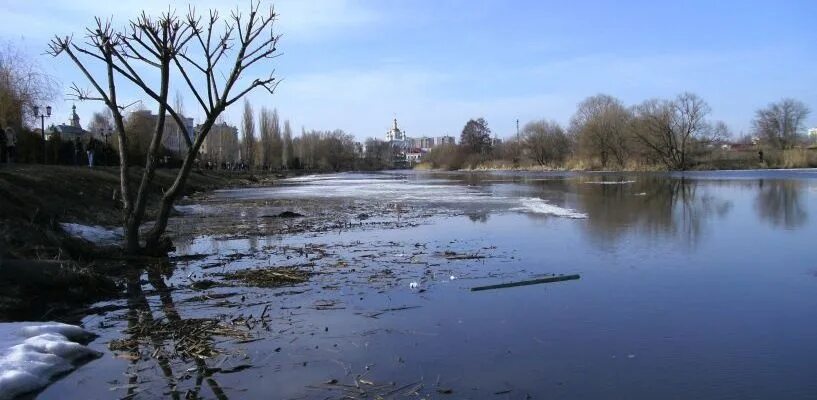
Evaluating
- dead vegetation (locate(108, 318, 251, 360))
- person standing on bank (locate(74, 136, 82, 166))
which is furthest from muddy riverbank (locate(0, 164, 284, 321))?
person standing on bank (locate(74, 136, 82, 166))

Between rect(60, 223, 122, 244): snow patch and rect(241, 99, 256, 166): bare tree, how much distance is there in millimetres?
80855

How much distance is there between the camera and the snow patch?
13.4m

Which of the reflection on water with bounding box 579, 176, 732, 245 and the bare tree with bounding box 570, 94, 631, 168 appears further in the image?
the bare tree with bounding box 570, 94, 631, 168

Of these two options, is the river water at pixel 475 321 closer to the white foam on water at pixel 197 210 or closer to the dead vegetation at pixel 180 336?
the dead vegetation at pixel 180 336

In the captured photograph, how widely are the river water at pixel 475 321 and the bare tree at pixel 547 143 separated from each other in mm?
88258

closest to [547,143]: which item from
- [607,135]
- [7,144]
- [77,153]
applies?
[607,135]

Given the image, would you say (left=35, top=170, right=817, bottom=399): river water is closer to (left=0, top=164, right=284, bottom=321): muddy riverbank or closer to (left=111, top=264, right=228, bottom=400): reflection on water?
(left=111, top=264, right=228, bottom=400): reflection on water

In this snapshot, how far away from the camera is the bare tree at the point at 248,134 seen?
9338 centimetres

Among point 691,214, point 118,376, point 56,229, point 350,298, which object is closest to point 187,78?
point 56,229

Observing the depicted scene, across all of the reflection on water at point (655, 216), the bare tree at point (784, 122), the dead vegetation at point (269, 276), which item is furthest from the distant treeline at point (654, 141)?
the dead vegetation at point (269, 276)

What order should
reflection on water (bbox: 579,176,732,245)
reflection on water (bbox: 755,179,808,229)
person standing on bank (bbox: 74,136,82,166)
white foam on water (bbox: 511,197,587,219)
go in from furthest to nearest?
person standing on bank (bbox: 74,136,82,166), white foam on water (bbox: 511,197,587,219), reflection on water (bbox: 755,179,808,229), reflection on water (bbox: 579,176,732,245)

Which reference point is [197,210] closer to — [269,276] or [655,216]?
[269,276]

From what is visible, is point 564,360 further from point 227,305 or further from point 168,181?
point 168,181

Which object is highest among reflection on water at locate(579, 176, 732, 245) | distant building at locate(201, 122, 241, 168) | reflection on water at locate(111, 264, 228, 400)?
distant building at locate(201, 122, 241, 168)
